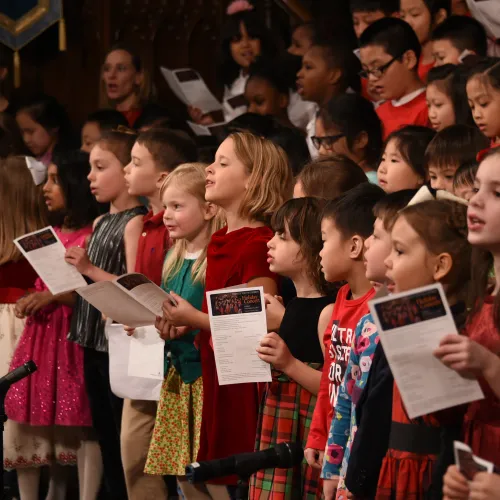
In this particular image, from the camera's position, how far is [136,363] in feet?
13.6

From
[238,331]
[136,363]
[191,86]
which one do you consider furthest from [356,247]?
[191,86]

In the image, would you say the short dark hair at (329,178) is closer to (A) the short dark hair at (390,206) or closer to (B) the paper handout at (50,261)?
(A) the short dark hair at (390,206)

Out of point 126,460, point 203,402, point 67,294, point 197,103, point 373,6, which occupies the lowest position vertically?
point 126,460

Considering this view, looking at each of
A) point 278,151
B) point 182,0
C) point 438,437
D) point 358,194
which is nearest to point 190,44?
point 182,0

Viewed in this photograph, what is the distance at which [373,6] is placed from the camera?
568cm

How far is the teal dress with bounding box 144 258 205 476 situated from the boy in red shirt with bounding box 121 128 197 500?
27 centimetres

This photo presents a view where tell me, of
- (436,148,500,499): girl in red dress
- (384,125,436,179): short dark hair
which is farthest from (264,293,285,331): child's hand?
(436,148,500,499): girl in red dress

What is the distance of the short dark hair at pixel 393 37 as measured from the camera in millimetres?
4840

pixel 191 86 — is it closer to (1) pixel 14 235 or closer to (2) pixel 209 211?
(1) pixel 14 235

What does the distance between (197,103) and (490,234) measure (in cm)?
371

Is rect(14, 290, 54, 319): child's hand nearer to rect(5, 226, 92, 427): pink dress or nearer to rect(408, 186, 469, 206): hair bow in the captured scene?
rect(5, 226, 92, 427): pink dress

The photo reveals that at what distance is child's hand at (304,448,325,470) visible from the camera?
10.1 ft

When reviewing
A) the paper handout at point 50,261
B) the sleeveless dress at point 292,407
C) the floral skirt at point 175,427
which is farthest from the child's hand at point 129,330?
the sleeveless dress at point 292,407

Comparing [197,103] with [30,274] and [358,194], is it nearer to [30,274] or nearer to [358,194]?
[30,274]
